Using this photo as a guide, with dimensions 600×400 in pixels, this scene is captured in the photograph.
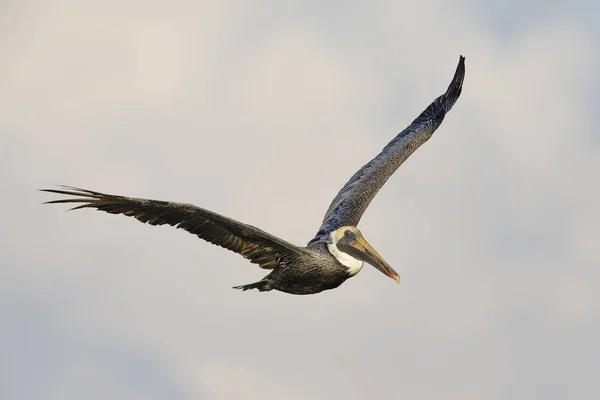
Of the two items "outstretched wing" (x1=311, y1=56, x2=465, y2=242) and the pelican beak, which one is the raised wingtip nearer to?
"outstretched wing" (x1=311, y1=56, x2=465, y2=242)

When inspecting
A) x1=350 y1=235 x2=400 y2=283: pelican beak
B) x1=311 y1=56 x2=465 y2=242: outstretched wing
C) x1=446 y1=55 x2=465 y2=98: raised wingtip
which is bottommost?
x1=350 y1=235 x2=400 y2=283: pelican beak

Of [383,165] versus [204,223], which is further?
[383,165]

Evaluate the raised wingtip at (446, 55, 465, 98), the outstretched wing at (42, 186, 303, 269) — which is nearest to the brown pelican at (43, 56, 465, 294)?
the outstretched wing at (42, 186, 303, 269)

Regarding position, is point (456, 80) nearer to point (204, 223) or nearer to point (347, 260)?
point (347, 260)

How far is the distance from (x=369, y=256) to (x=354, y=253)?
0.33m

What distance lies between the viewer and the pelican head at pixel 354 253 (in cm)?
2467

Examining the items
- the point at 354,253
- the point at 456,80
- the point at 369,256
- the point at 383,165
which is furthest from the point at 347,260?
the point at 456,80

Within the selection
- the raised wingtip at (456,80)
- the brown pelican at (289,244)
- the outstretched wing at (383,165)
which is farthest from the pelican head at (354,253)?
the raised wingtip at (456,80)

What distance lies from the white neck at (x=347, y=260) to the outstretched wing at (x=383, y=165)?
1167mm

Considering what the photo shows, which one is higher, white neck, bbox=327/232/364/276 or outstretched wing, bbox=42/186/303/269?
white neck, bbox=327/232/364/276

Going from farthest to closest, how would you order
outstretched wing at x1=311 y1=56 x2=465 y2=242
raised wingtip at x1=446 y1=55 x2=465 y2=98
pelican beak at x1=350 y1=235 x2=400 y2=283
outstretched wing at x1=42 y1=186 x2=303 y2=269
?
raised wingtip at x1=446 y1=55 x2=465 y2=98
outstretched wing at x1=311 y1=56 x2=465 y2=242
pelican beak at x1=350 y1=235 x2=400 y2=283
outstretched wing at x1=42 y1=186 x2=303 y2=269

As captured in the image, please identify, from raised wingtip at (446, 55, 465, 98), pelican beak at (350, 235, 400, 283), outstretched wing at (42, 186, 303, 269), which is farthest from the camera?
raised wingtip at (446, 55, 465, 98)

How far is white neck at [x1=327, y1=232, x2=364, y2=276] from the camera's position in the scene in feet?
81.0

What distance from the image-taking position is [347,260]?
24734 mm
